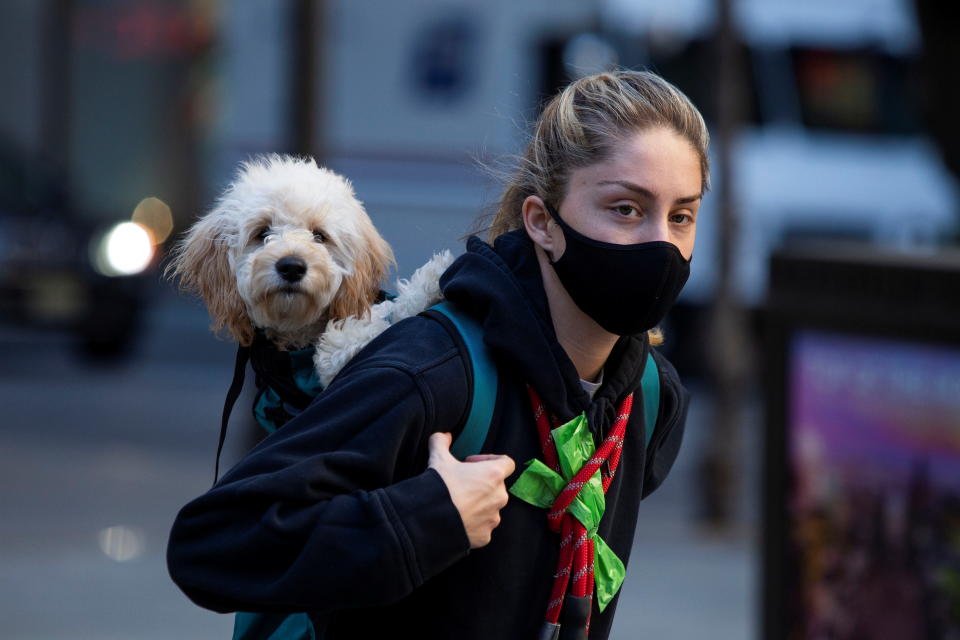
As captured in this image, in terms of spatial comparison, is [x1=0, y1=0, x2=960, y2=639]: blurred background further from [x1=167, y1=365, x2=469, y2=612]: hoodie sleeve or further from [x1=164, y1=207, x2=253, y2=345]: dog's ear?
[x1=167, y1=365, x2=469, y2=612]: hoodie sleeve

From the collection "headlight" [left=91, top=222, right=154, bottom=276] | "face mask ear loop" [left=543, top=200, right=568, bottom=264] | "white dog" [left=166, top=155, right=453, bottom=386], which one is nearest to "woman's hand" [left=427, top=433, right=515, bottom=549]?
"white dog" [left=166, top=155, right=453, bottom=386]

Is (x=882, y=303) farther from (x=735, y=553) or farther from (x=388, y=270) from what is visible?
(x=735, y=553)

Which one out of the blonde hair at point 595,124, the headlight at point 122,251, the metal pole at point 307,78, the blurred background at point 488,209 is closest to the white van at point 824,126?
the blurred background at point 488,209

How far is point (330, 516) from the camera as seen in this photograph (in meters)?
1.85

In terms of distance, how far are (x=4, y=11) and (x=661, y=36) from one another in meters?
11.6

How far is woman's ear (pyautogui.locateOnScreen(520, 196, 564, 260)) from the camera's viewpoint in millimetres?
2102

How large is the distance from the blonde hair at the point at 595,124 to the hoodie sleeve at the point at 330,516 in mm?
411

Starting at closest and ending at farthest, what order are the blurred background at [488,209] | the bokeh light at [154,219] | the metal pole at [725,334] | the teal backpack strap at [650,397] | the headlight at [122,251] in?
the teal backpack strap at [650,397], the blurred background at [488,209], the metal pole at [725,334], the headlight at [122,251], the bokeh light at [154,219]

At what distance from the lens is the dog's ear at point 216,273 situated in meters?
2.06

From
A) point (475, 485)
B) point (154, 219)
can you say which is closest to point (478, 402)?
point (475, 485)

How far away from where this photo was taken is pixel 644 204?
6.70 feet

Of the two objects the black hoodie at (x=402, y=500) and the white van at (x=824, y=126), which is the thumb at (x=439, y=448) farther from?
the white van at (x=824, y=126)

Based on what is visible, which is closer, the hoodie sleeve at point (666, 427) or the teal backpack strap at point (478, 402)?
the teal backpack strap at point (478, 402)

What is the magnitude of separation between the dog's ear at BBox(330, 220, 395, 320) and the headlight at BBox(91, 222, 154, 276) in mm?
10786
